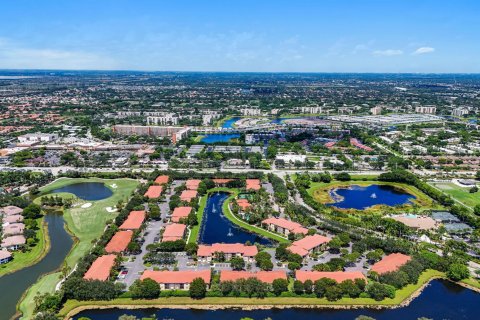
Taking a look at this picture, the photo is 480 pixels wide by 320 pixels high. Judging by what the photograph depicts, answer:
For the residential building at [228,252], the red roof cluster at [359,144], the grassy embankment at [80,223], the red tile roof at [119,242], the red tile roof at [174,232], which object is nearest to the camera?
the grassy embankment at [80,223]

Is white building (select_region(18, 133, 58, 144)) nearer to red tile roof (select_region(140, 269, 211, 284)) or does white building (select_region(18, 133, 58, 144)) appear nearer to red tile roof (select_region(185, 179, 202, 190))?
red tile roof (select_region(185, 179, 202, 190))

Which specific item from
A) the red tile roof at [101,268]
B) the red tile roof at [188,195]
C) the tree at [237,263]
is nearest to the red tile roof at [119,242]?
the red tile roof at [101,268]

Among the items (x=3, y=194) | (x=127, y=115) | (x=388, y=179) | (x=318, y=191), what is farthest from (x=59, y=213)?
(x=127, y=115)

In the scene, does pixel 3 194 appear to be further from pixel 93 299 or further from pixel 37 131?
pixel 37 131

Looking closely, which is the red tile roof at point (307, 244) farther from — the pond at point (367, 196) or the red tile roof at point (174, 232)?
the pond at point (367, 196)

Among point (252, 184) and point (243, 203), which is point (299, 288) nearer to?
point (243, 203)

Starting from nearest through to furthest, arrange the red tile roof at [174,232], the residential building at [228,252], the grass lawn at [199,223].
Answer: the residential building at [228,252], the red tile roof at [174,232], the grass lawn at [199,223]
